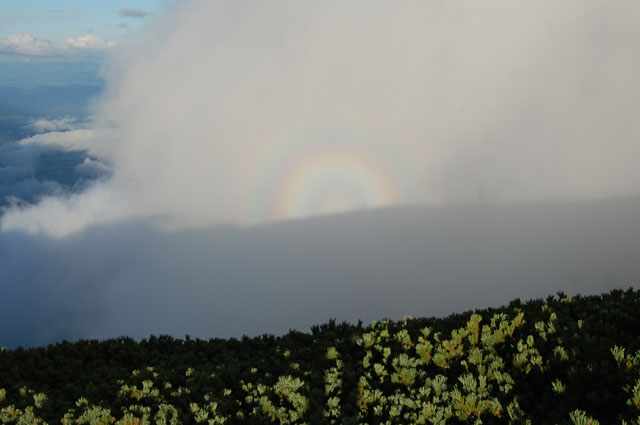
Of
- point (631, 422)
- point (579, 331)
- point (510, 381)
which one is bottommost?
point (631, 422)

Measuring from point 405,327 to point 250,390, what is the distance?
419cm

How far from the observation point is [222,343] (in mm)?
13500

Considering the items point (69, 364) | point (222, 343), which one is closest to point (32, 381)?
point (69, 364)

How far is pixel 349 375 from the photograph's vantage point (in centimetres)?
966

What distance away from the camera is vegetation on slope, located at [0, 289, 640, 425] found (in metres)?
7.85

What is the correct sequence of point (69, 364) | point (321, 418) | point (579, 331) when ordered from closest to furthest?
point (321, 418)
point (579, 331)
point (69, 364)

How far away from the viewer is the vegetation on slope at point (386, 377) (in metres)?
7.85

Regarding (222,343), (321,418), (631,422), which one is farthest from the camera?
(222,343)

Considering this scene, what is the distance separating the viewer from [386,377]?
31.8ft

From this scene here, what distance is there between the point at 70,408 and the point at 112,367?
2077mm

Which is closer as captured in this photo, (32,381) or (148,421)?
(148,421)

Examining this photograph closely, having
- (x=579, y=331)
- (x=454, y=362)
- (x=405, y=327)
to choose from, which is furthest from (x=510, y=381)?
(x=405, y=327)

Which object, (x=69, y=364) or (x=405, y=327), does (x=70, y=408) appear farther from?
(x=405, y=327)

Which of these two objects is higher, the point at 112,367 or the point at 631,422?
the point at 112,367
